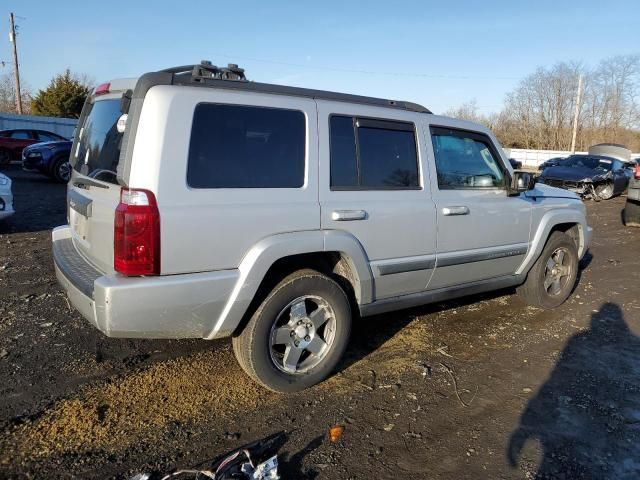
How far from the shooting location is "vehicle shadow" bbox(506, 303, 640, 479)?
2879mm

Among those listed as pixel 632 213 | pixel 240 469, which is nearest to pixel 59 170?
pixel 240 469

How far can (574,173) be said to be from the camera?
54.9ft

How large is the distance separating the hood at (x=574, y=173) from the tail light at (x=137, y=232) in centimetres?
1624

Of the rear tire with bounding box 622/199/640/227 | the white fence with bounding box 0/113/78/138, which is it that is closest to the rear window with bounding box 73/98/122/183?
the rear tire with bounding box 622/199/640/227

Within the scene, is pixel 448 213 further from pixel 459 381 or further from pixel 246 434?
pixel 246 434

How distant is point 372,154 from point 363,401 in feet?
5.86

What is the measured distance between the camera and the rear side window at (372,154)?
3604 millimetres

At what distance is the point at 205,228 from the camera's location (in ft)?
9.70

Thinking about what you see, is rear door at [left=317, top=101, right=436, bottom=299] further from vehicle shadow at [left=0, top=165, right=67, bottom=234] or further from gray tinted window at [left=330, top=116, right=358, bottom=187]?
vehicle shadow at [left=0, top=165, right=67, bottom=234]

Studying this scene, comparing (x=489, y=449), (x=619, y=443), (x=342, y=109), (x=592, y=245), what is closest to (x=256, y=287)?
(x=342, y=109)

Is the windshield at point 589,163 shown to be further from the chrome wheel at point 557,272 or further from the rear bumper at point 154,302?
the rear bumper at point 154,302

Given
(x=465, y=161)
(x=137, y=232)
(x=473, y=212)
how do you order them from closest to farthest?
(x=137, y=232)
(x=473, y=212)
(x=465, y=161)

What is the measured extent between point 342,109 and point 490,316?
2866 mm

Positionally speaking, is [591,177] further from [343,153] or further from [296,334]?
[296,334]
